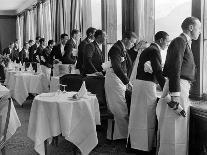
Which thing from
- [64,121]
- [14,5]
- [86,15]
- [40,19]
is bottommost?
[64,121]

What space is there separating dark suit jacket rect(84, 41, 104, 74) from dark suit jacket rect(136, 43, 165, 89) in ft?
5.06

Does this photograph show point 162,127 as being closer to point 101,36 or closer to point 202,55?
point 202,55

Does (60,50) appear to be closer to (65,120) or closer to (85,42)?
(85,42)

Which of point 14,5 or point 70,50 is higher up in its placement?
point 14,5

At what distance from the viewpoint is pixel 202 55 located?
4027 millimetres

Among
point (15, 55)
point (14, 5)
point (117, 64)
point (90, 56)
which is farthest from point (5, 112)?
point (14, 5)

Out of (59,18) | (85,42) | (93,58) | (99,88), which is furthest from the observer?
(59,18)

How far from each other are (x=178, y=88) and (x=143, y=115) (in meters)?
0.95

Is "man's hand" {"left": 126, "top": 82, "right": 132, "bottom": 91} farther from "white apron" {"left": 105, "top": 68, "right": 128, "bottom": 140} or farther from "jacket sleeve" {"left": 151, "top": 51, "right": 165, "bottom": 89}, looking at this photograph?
"jacket sleeve" {"left": 151, "top": 51, "right": 165, "bottom": 89}

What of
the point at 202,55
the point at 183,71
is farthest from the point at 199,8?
the point at 183,71

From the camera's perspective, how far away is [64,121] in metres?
4.07

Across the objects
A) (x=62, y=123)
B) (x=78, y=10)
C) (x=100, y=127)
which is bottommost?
(x=100, y=127)

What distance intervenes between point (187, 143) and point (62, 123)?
139 centimetres

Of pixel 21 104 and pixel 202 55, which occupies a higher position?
pixel 202 55
